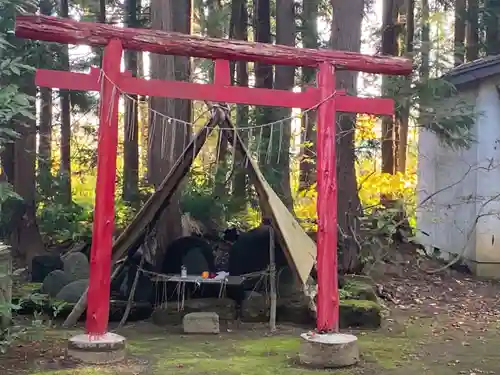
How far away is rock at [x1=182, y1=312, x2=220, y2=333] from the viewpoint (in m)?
8.80

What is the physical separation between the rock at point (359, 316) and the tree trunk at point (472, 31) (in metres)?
11.1

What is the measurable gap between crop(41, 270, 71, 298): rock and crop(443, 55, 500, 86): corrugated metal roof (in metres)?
8.55

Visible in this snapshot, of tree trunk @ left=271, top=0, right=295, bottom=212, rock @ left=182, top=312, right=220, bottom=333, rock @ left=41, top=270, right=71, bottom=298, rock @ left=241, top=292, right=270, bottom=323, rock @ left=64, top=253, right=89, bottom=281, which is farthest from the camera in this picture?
tree trunk @ left=271, top=0, right=295, bottom=212

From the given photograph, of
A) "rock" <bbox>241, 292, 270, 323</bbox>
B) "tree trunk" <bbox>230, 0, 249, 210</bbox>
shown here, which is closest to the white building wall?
"tree trunk" <bbox>230, 0, 249, 210</bbox>

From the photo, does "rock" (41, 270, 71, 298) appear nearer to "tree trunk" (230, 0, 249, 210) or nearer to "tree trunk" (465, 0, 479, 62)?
"tree trunk" (230, 0, 249, 210)

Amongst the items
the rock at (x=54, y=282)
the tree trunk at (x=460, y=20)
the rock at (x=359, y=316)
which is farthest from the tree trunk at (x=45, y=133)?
the tree trunk at (x=460, y=20)

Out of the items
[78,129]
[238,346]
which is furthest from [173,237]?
[78,129]

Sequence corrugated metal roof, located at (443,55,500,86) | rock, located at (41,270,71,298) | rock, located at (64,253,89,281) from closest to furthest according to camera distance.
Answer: rock, located at (41,270,71,298), rock, located at (64,253,89,281), corrugated metal roof, located at (443,55,500,86)

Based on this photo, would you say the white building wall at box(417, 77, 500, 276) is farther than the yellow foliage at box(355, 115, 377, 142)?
No

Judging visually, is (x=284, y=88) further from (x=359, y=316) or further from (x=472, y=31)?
(x=472, y=31)

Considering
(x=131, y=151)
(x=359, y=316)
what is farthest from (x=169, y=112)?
(x=131, y=151)

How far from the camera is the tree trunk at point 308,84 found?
46.6 feet

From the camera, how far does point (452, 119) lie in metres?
12.6

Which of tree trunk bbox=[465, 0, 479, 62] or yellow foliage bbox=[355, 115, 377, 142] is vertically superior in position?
tree trunk bbox=[465, 0, 479, 62]
